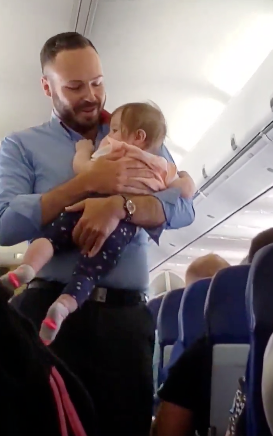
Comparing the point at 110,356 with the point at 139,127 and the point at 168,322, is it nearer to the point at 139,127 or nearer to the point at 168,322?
the point at 139,127

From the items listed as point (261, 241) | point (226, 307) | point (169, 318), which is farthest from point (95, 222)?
point (169, 318)

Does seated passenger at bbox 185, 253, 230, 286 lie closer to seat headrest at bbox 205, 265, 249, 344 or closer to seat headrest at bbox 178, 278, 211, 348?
seat headrest at bbox 178, 278, 211, 348

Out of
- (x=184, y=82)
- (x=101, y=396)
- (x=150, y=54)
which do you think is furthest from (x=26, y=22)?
(x=101, y=396)

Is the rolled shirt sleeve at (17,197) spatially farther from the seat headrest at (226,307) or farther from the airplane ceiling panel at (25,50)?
the airplane ceiling panel at (25,50)

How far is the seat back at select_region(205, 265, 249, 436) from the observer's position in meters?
1.94

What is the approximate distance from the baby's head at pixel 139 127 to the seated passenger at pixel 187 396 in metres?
0.78

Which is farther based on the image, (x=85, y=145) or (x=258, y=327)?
(x=85, y=145)

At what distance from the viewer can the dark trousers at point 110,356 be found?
4.48ft

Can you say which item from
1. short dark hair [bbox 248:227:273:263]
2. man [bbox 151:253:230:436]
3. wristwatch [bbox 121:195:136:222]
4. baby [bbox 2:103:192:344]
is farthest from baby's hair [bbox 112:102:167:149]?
man [bbox 151:253:230:436]

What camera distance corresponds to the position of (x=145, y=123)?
184cm

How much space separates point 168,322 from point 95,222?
2061 mm

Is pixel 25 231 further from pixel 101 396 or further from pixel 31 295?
pixel 101 396

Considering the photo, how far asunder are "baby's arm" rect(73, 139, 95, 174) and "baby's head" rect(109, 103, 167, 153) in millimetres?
184

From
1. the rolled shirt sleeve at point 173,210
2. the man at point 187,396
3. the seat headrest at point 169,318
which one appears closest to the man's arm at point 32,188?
the rolled shirt sleeve at point 173,210
